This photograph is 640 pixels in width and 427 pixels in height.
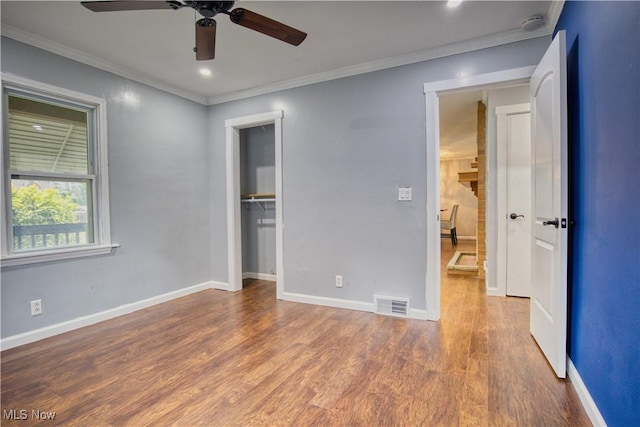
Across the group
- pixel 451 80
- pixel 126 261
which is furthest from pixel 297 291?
pixel 451 80

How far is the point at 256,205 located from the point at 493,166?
3.18m

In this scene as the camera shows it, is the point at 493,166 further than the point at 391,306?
Yes

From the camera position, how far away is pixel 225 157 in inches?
161

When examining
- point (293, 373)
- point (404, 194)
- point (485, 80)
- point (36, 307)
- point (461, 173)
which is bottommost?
point (293, 373)

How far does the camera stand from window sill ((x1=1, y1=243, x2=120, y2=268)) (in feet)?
8.11

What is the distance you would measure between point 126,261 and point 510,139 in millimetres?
4456

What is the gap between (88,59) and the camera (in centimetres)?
294

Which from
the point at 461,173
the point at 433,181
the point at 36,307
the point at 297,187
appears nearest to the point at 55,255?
the point at 36,307

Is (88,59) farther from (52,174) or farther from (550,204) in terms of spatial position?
(550,204)

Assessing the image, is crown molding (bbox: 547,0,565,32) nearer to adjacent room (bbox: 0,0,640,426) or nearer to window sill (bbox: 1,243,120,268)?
adjacent room (bbox: 0,0,640,426)

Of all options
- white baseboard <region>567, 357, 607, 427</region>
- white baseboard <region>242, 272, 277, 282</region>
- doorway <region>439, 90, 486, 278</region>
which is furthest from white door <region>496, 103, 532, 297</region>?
white baseboard <region>242, 272, 277, 282</region>

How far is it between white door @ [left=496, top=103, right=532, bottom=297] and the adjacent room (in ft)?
0.08

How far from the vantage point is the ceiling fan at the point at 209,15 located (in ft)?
5.70

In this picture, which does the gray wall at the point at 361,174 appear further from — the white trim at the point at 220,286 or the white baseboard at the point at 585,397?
the white baseboard at the point at 585,397
